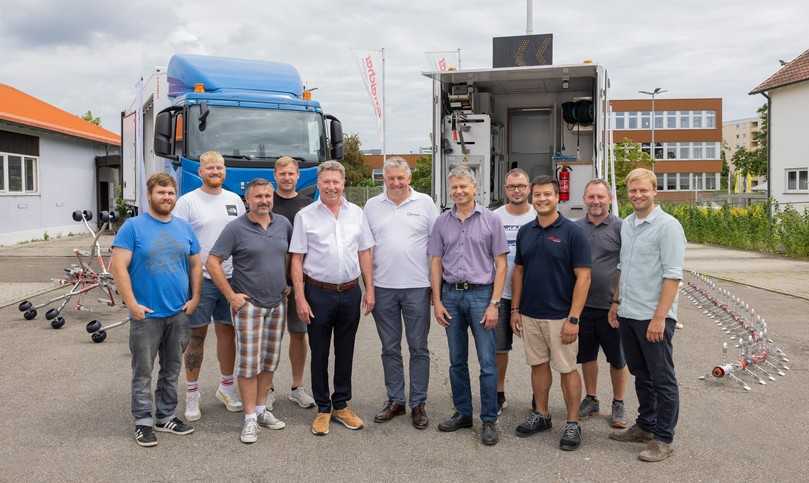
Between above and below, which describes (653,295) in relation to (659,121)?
below

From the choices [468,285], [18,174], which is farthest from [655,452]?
[18,174]

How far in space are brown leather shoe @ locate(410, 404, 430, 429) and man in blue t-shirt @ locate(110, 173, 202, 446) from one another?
154 centimetres

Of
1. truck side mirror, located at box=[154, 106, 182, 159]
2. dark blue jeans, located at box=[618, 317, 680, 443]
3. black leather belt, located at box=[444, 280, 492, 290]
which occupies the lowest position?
dark blue jeans, located at box=[618, 317, 680, 443]

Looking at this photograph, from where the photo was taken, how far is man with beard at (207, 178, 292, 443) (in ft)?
16.2

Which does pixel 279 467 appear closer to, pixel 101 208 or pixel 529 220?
pixel 529 220

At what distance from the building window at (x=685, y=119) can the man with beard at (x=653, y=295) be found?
76.3 meters

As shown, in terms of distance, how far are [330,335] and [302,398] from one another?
782 mm

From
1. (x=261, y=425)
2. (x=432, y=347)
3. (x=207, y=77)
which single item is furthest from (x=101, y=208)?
(x=261, y=425)

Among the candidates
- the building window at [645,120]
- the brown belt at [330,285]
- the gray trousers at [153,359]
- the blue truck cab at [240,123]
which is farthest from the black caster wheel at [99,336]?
the building window at [645,120]

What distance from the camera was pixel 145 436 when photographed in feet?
15.9

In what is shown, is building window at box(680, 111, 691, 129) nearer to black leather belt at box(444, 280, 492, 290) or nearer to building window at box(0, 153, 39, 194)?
building window at box(0, 153, 39, 194)

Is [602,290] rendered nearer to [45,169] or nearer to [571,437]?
[571,437]

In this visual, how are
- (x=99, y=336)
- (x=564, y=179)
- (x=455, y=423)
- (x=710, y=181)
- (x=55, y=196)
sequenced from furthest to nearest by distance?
(x=710, y=181) < (x=55, y=196) < (x=564, y=179) < (x=99, y=336) < (x=455, y=423)

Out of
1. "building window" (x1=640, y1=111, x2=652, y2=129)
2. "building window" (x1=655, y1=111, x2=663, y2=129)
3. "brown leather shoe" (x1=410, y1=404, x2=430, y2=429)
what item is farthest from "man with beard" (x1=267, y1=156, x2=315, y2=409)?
"building window" (x1=655, y1=111, x2=663, y2=129)
